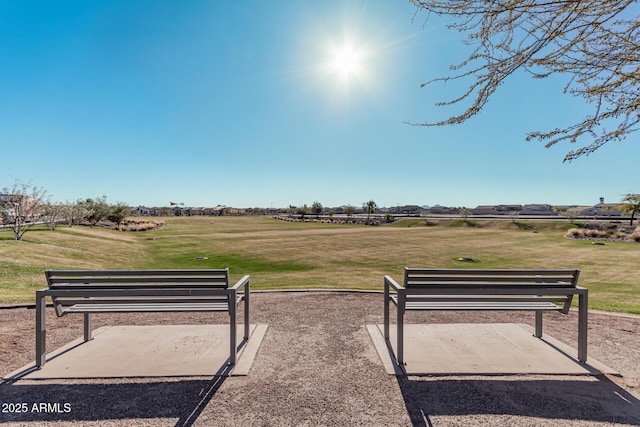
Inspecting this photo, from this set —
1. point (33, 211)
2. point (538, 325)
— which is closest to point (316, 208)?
point (33, 211)

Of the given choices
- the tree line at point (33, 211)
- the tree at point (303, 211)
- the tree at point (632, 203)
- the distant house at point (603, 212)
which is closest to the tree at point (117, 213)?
the tree line at point (33, 211)

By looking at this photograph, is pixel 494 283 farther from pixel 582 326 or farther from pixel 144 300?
pixel 144 300

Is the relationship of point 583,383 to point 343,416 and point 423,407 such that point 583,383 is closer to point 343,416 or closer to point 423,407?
point 423,407

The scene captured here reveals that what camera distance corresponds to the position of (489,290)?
419 cm

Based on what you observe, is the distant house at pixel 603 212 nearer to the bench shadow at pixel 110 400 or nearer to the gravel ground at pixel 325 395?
the gravel ground at pixel 325 395

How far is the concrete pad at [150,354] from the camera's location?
155 inches

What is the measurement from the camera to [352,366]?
4109mm

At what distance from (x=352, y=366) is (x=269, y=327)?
2.09 meters

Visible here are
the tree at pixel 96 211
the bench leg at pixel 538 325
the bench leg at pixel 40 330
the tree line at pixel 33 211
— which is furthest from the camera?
the tree at pixel 96 211

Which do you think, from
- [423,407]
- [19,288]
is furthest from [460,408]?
[19,288]

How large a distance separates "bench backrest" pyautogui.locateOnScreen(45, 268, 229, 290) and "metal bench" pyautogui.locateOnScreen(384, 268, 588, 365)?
2768 millimetres

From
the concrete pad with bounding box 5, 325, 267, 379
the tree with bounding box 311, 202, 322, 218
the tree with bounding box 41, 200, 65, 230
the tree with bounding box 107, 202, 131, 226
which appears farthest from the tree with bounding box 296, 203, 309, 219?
the concrete pad with bounding box 5, 325, 267, 379

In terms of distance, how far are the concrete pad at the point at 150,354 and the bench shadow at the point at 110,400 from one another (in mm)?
210

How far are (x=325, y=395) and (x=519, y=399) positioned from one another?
7.30 feet
